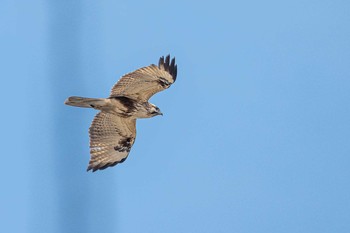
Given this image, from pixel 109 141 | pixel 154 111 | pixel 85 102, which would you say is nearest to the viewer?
pixel 85 102

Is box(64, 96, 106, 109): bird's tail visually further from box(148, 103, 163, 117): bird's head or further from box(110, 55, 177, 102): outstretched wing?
box(148, 103, 163, 117): bird's head

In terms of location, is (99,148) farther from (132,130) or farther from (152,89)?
(152,89)

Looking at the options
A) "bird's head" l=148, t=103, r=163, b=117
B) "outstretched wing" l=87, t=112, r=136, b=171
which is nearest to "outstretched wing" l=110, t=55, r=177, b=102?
"bird's head" l=148, t=103, r=163, b=117

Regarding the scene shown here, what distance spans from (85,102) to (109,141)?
1657 mm

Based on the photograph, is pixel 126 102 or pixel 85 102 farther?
pixel 126 102

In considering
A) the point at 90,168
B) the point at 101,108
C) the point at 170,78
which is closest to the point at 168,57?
the point at 170,78

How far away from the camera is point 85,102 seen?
12.9 m

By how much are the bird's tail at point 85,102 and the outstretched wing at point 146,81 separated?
359 mm

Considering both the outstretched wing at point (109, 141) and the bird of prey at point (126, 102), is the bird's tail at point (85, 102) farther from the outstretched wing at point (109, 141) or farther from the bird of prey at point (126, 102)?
the outstretched wing at point (109, 141)

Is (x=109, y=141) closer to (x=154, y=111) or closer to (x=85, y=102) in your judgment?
(x=154, y=111)

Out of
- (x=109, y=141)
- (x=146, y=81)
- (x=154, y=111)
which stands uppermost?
(x=146, y=81)

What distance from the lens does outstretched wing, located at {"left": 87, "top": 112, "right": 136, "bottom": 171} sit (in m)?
14.2

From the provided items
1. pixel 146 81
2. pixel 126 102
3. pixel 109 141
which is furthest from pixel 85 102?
pixel 109 141

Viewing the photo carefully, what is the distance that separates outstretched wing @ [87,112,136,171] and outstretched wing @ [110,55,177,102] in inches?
31.0
